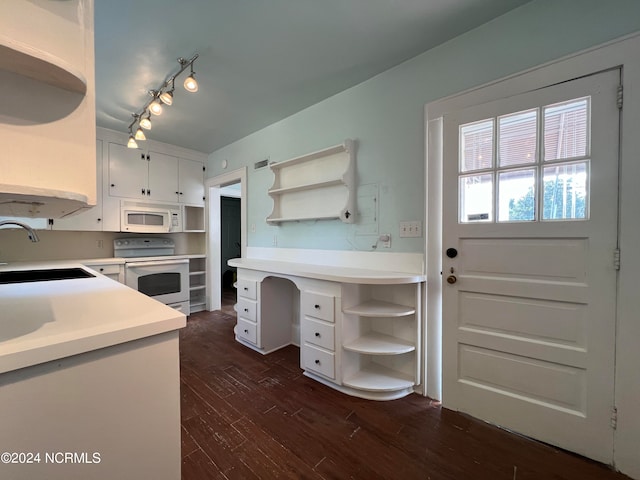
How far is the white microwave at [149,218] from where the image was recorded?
343 cm

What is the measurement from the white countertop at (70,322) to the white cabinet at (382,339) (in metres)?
1.32

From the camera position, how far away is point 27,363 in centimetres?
63

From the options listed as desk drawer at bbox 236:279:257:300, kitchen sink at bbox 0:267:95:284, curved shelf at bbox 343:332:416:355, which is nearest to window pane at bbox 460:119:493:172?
curved shelf at bbox 343:332:416:355

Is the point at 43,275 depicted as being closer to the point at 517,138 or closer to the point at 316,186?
the point at 316,186

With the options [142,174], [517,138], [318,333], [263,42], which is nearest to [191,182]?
[142,174]

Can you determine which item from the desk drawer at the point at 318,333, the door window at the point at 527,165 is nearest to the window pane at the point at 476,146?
the door window at the point at 527,165

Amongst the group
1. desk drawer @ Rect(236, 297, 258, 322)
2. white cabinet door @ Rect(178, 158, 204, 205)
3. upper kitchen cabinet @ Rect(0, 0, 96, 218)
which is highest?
white cabinet door @ Rect(178, 158, 204, 205)

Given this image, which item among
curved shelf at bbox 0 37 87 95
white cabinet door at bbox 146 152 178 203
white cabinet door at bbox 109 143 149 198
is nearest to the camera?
curved shelf at bbox 0 37 87 95

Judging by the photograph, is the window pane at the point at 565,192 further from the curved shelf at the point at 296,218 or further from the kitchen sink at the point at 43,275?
the kitchen sink at the point at 43,275

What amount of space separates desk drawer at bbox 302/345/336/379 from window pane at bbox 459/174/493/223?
1.38 metres

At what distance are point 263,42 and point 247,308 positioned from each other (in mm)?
2268

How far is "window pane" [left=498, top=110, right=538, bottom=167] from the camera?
5.03 feet

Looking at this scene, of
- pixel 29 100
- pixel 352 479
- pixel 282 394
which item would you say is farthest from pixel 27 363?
pixel 282 394

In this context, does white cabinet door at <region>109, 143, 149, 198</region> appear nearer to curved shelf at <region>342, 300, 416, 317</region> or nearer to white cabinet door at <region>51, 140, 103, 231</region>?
white cabinet door at <region>51, 140, 103, 231</region>
